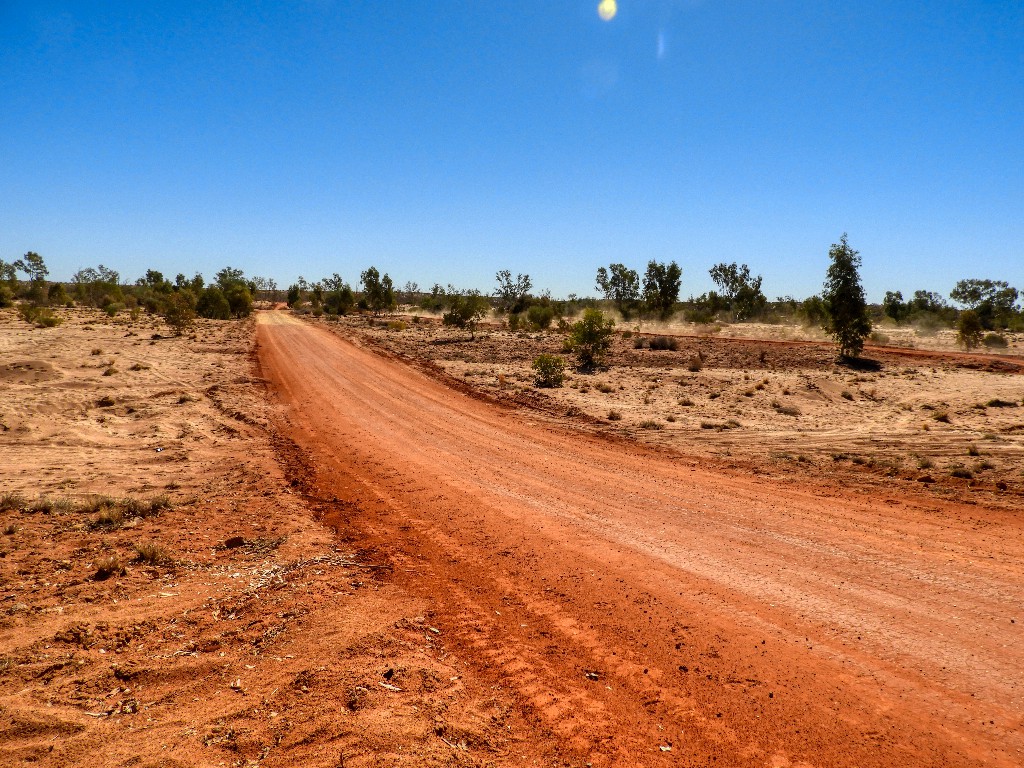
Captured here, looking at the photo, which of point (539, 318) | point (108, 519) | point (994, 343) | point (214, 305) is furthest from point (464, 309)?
point (108, 519)

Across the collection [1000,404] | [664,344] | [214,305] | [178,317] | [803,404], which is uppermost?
[214,305]

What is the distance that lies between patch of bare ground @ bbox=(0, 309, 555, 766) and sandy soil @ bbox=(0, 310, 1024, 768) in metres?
0.03

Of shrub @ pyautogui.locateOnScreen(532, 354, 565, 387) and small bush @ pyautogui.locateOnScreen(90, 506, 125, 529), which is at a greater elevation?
shrub @ pyautogui.locateOnScreen(532, 354, 565, 387)

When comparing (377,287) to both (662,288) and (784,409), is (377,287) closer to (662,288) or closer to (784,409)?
(662,288)

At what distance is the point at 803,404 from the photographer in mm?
18266

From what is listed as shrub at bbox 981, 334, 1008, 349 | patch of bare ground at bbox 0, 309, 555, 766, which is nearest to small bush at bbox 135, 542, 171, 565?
patch of bare ground at bbox 0, 309, 555, 766

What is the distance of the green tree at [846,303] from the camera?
30.5 m

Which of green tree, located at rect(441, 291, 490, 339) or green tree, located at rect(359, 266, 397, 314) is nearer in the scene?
green tree, located at rect(441, 291, 490, 339)

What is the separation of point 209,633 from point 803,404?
18574 millimetres

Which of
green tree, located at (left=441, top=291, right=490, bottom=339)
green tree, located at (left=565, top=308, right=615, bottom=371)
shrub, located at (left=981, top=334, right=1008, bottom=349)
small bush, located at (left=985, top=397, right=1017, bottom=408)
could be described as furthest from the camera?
green tree, located at (left=441, top=291, right=490, bottom=339)

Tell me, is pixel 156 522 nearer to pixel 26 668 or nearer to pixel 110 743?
pixel 26 668

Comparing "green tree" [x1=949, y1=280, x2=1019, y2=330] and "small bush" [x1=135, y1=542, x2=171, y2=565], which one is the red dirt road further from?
"green tree" [x1=949, y1=280, x2=1019, y2=330]

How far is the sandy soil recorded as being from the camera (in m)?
3.71

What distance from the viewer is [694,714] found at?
12.9ft
